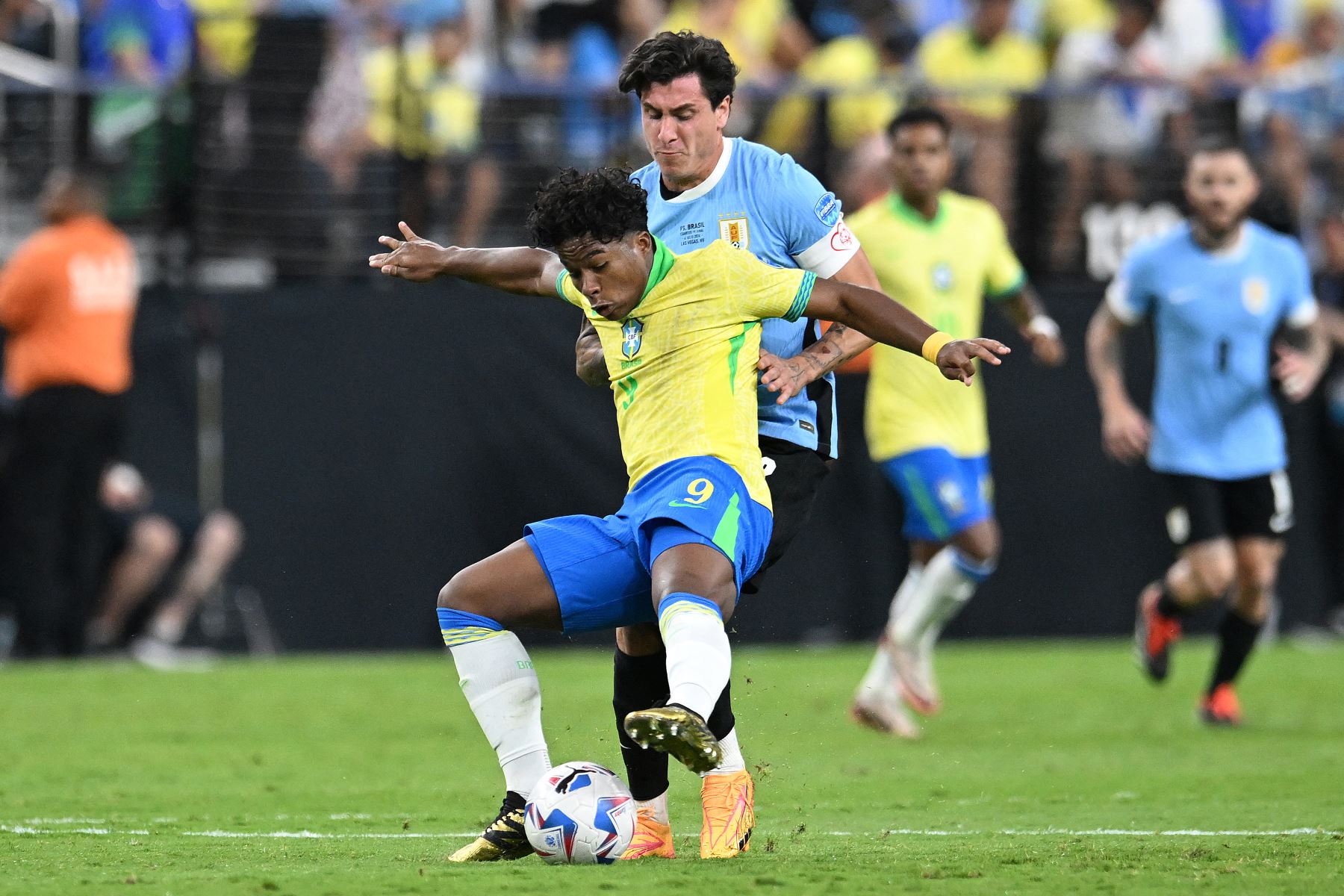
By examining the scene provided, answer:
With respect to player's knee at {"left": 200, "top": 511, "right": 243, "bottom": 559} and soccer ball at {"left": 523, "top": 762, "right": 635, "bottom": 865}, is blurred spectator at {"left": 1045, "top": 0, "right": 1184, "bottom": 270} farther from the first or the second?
soccer ball at {"left": 523, "top": 762, "right": 635, "bottom": 865}

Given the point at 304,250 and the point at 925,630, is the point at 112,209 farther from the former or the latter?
the point at 925,630

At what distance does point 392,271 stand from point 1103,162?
8.95 m

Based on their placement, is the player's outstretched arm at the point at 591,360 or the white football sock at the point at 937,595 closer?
the player's outstretched arm at the point at 591,360

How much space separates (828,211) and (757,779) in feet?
9.09

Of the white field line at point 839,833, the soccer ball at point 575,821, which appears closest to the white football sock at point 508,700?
the soccer ball at point 575,821

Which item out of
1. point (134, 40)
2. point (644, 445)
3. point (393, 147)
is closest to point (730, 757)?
point (644, 445)

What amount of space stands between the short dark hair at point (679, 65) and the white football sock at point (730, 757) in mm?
1861

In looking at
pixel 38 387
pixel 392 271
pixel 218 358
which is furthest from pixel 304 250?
pixel 392 271

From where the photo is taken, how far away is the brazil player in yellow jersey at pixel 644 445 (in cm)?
529

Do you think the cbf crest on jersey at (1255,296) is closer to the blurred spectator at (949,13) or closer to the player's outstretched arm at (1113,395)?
the player's outstretched arm at (1113,395)

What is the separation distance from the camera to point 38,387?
41.9 feet

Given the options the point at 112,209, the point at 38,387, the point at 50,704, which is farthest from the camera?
the point at 112,209

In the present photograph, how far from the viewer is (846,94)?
44.6 feet

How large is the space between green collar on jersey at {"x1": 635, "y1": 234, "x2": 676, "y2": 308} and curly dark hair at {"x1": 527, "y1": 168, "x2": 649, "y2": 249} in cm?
11
